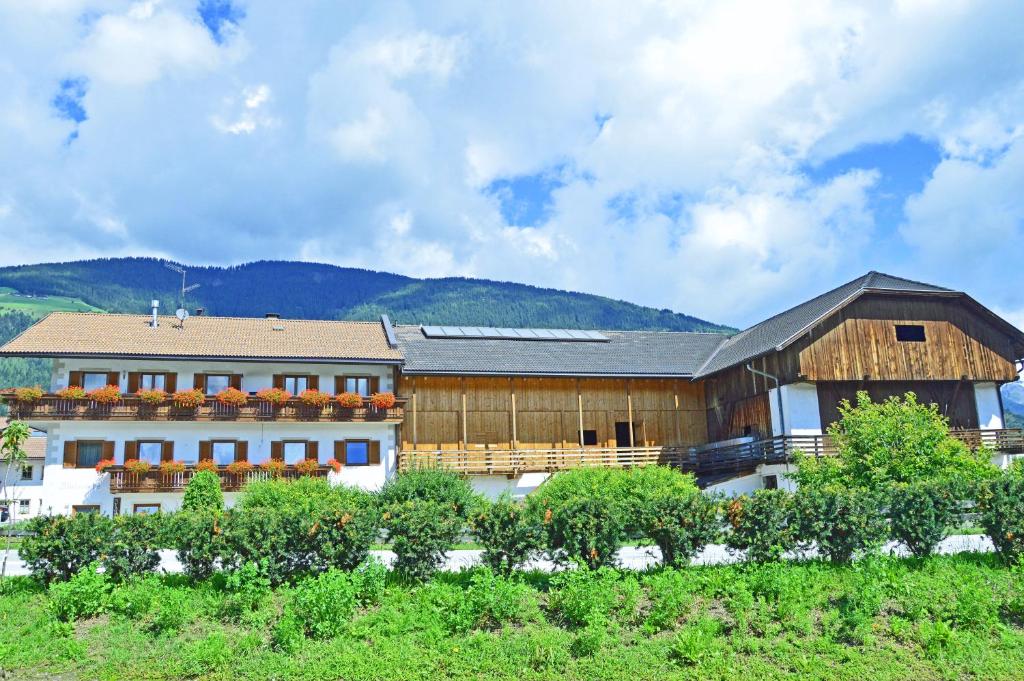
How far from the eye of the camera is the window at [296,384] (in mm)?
36312

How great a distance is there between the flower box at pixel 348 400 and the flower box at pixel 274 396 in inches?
74.8

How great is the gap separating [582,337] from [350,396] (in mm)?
13594

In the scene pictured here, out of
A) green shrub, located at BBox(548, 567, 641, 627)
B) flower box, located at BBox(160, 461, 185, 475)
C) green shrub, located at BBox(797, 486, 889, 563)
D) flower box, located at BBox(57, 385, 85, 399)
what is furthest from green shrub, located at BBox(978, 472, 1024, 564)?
flower box, located at BBox(57, 385, 85, 399)

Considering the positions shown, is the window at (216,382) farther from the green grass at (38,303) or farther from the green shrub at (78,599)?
the green grass at (38,303)

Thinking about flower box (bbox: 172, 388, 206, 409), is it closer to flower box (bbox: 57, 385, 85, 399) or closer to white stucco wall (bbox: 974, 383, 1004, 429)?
flower box (bbox: 57, 385, 85, 399)

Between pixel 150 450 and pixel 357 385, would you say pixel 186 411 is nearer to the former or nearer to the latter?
pixel 150 450

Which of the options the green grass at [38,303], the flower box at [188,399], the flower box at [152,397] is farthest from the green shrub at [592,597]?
the green grass at [38,303]

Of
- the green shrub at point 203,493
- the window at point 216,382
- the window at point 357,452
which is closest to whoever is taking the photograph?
the green shrub at point 203,493

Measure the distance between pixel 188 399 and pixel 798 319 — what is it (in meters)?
24.7

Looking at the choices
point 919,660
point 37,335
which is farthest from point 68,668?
point 37,335

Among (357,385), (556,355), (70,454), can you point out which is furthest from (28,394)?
(556,355)

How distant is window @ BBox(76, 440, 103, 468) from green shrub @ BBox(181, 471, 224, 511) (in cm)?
644

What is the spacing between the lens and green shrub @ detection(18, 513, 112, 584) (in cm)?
1599

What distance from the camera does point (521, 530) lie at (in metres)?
16.5
